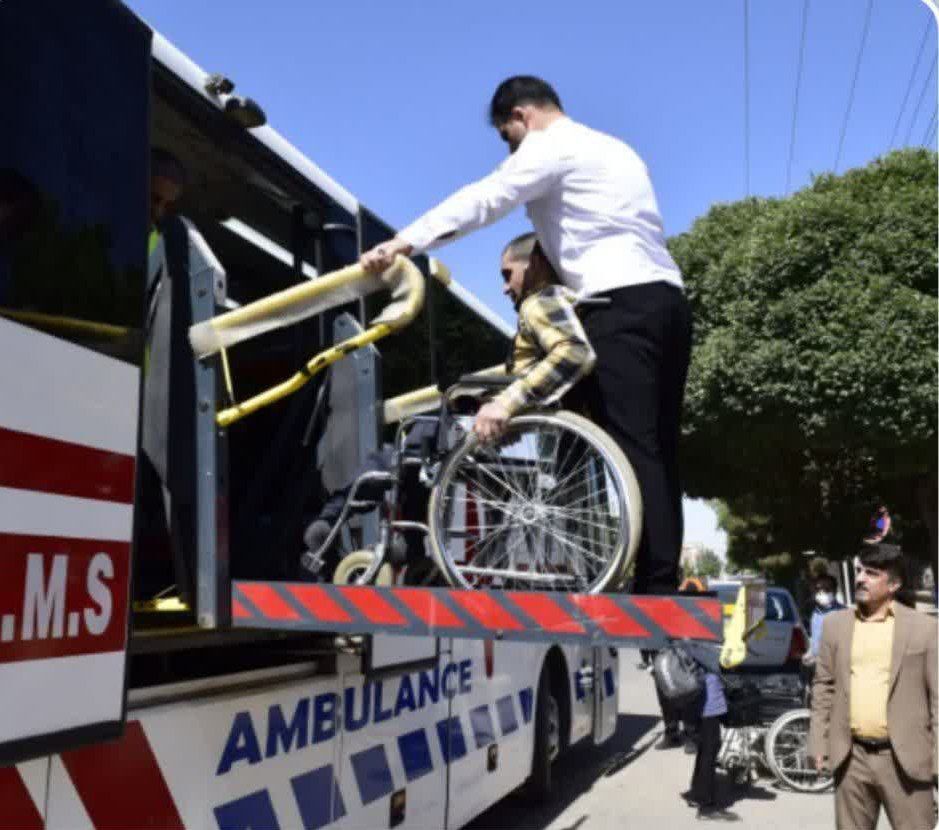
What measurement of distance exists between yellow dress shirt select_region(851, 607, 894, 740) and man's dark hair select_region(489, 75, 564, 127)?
9.42 feet

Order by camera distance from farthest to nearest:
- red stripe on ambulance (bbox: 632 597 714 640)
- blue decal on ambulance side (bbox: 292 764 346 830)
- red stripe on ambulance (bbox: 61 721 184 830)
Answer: blue decal on ambulance side (bbox: 292 764 346 830), red stripe on ambulance (bbox: 632 597 714 640), red stripe on ambulance (bbox: 61 721 184 830)

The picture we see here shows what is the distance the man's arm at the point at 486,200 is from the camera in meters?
3.35

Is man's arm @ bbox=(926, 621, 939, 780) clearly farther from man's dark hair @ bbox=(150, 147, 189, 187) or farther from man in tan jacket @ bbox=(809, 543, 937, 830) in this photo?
man's dark hair @ bbox=(150, 147, 189, 187)

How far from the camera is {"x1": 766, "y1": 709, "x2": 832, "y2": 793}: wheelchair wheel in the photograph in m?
9.48

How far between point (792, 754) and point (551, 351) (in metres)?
7.28

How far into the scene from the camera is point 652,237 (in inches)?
137

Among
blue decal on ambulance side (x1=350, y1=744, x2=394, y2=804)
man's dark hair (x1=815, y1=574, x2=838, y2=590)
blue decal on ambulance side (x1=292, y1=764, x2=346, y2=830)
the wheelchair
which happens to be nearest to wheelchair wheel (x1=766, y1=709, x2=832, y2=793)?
man's dark hair (x1=815, y1=574, x2=838, y2=590)

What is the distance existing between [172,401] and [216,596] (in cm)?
66

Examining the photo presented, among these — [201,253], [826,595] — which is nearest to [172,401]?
[201,253]

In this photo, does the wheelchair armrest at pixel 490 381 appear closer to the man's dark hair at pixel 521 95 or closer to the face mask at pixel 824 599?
the man's dark hair at pixel 521 95

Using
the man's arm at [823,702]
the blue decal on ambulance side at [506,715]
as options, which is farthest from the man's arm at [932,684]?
the blue decal on ambulance side at [506,715]

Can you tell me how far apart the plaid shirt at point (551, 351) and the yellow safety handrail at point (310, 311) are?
1.22ft

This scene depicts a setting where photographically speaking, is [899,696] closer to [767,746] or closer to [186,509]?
[186,509]

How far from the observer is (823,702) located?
204 inches
